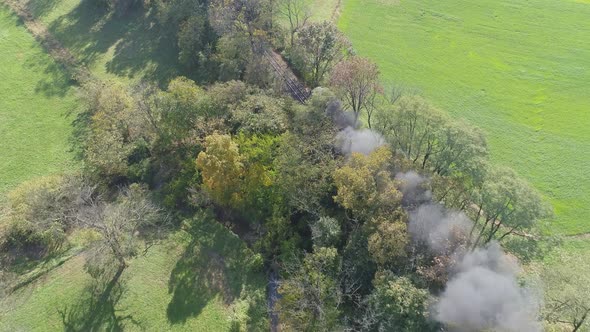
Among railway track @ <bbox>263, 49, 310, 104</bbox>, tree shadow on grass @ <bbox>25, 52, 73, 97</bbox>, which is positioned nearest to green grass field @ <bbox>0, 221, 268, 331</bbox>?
railway track @ <bbox>263, 49, 310, 104</bbox>

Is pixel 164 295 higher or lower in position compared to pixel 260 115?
lower

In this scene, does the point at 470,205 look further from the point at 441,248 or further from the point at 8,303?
the point at 8,303

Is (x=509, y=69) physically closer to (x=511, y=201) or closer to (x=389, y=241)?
(x=511, y=201)

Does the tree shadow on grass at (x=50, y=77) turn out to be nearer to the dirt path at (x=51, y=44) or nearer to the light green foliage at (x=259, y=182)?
the dirt path at (x=51, y=44)

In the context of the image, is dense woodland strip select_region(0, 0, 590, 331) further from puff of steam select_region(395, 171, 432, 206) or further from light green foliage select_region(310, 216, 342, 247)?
light green foliage select_region(310, 216, 342, 247)

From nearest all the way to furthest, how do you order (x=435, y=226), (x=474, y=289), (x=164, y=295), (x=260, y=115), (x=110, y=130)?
(x=474, y=289), (x=435, y=226), (x=164, y=295), (x=260, y=115), (x=110, y=130)

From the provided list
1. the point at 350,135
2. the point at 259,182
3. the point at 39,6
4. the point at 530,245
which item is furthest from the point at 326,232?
the point at 39,6
